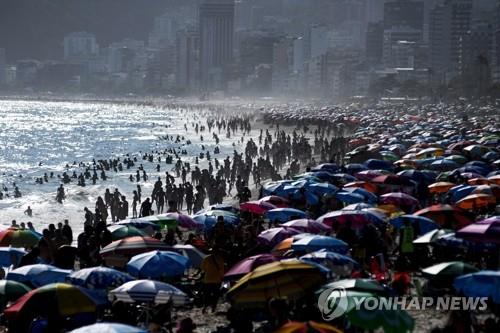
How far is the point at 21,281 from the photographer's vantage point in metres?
12.7

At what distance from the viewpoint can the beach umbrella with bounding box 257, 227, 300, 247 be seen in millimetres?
15578

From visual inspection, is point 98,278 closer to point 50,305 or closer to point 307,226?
point 50,305

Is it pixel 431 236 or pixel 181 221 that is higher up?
pixel 431 236

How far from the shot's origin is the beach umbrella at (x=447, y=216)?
56.2 feet

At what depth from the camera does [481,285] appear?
1131cm

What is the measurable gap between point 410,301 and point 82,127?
93.7 meters

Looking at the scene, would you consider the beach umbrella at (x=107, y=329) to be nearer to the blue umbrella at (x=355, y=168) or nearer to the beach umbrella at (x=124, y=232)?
the beach umbrella at (x=124, y=232)

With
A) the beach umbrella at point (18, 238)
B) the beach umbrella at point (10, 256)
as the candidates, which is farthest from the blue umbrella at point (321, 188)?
the beach umbrella at point (10, 256)

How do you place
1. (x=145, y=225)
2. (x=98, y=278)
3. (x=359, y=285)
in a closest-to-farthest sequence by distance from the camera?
(x=359, y=285), (x=98, y=278), (x=145, y=225)

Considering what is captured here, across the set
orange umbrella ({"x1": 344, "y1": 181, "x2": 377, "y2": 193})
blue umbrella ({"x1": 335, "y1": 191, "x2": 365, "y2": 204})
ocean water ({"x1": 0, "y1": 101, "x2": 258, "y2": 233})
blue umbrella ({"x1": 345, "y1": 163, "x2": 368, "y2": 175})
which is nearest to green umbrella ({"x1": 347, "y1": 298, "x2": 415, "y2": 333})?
blue umbrella ({"x1": 335, "y1": 191, "x2": 365, "y2": 204})

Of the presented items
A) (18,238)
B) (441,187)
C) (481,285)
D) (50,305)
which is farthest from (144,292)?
(441,187)

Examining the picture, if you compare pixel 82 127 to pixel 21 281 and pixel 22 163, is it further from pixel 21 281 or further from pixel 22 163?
pixel 21 281

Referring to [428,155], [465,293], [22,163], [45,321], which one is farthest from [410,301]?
[22,163]

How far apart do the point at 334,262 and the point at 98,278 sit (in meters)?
3.11
